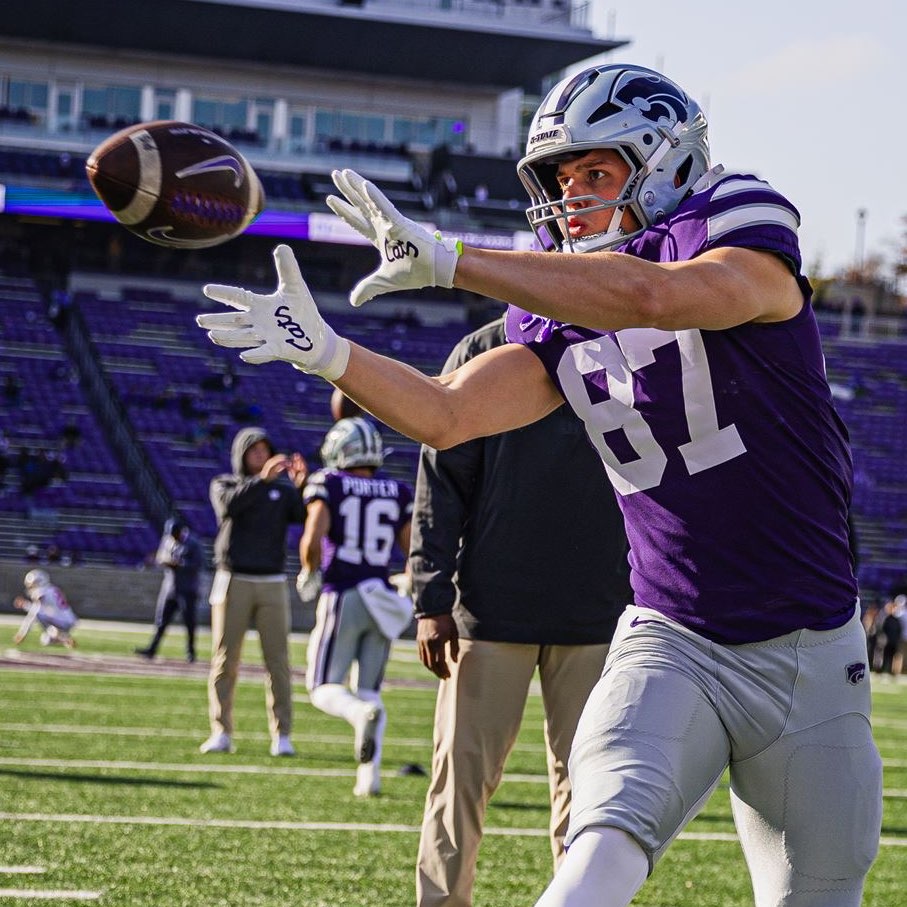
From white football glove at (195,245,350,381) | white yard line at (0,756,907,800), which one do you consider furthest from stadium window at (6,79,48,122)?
white football glove at (195,245,350,381)

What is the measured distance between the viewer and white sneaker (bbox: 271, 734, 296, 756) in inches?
348

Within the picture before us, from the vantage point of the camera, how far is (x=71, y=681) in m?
13.2

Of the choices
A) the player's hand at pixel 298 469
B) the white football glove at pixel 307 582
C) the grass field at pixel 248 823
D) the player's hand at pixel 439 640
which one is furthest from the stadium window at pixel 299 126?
the player's hand at pixel 439 640

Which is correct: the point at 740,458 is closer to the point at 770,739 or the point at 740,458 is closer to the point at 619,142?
the point at 770,739

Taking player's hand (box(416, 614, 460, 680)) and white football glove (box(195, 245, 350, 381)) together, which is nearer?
white football glove (box(195, 245, 350, 381))

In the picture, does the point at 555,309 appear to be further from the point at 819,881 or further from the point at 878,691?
the point at 878,691

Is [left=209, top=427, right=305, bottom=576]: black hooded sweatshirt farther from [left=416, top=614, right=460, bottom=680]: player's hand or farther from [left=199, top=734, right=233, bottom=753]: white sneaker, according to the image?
[left=416, top=614, right=460, bottom=680]: player's hand

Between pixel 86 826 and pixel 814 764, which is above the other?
pixel 814 764

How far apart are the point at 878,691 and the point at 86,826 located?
1399 cm

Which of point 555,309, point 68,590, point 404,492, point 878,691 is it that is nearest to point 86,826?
point 404,492

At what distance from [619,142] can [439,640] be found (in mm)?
1780

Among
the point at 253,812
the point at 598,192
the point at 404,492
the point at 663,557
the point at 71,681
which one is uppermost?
the point at 598,192

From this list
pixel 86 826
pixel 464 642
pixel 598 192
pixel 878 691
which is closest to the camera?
pixel 598 192

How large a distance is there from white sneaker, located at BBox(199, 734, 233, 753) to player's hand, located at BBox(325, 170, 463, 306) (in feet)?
20.4
